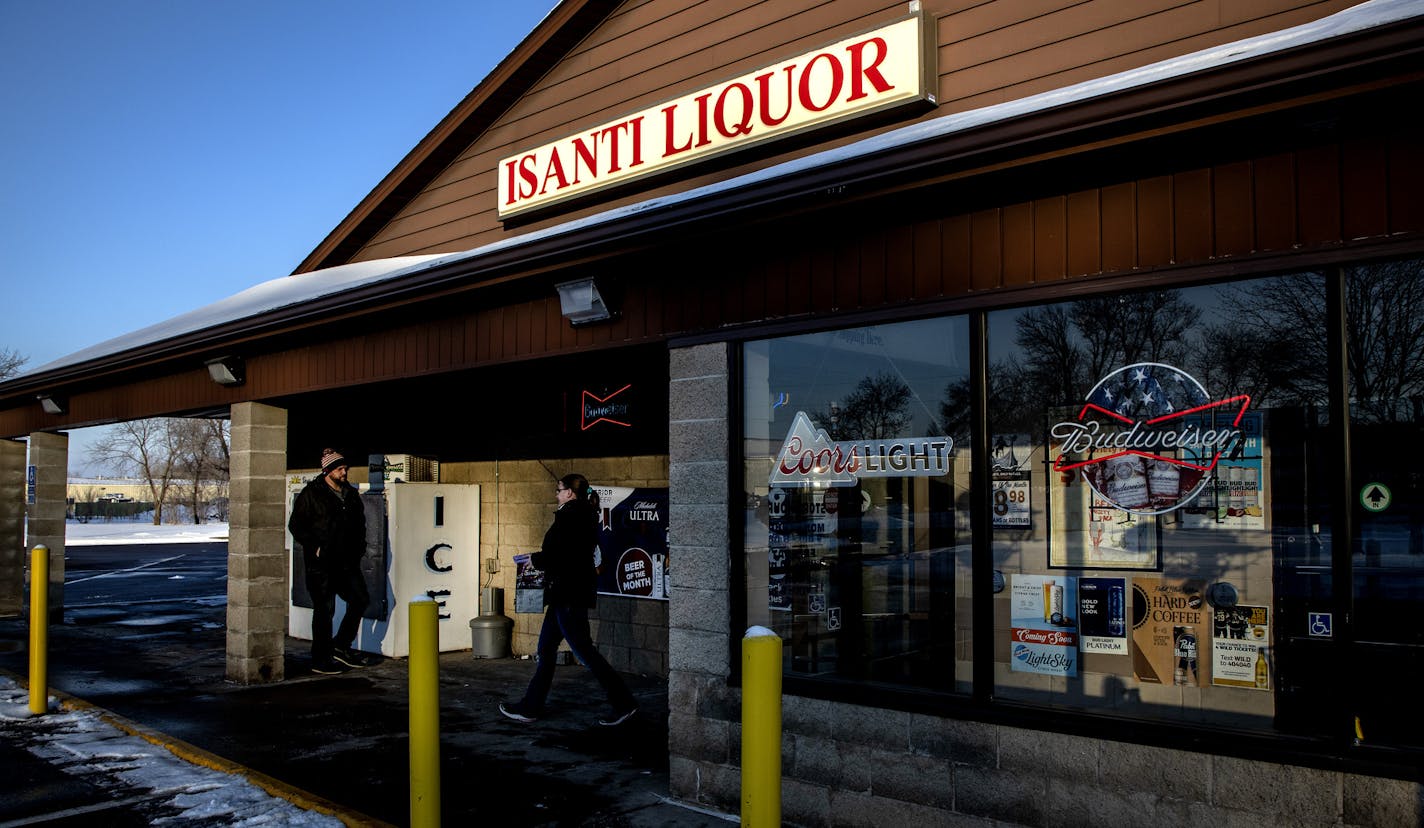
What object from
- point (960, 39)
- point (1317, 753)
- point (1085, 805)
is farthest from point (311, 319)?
point (1317, 753)

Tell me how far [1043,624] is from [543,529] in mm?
6882

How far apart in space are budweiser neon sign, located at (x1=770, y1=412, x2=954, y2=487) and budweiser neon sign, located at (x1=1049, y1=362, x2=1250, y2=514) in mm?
659

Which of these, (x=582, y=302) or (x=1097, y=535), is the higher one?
(x=582, y=302)

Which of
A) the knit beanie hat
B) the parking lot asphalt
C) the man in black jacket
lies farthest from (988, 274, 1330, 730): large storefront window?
the knit beanie hat

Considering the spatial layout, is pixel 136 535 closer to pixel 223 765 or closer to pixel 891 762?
pixel 223 765

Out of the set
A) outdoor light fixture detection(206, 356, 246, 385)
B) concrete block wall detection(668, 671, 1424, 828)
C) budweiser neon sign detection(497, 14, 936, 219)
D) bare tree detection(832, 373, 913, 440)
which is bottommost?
concrete block wall detection(668, 671, 1424, 828)

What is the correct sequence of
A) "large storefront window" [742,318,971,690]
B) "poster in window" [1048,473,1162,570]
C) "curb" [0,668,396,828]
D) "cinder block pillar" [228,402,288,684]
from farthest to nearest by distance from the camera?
"cinder block pillar" [228,402,288,684] → "curb" [0,668,396,828] → "large storefront window" [742,318,971,690] → "poster in window" [1048,473,1162,570]

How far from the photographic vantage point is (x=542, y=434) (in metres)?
11.1

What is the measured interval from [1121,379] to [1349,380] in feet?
3.02

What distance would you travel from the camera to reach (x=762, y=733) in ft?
11.1

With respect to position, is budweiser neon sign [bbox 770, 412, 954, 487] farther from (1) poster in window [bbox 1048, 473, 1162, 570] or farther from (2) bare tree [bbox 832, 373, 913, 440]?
(1) poster in window [bbox 1048, 473, 1162, 570]

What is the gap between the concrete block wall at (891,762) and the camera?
166 inches

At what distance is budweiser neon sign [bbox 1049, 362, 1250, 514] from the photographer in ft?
15.3

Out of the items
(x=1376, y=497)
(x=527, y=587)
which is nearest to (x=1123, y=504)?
(x=1376, y=497)
